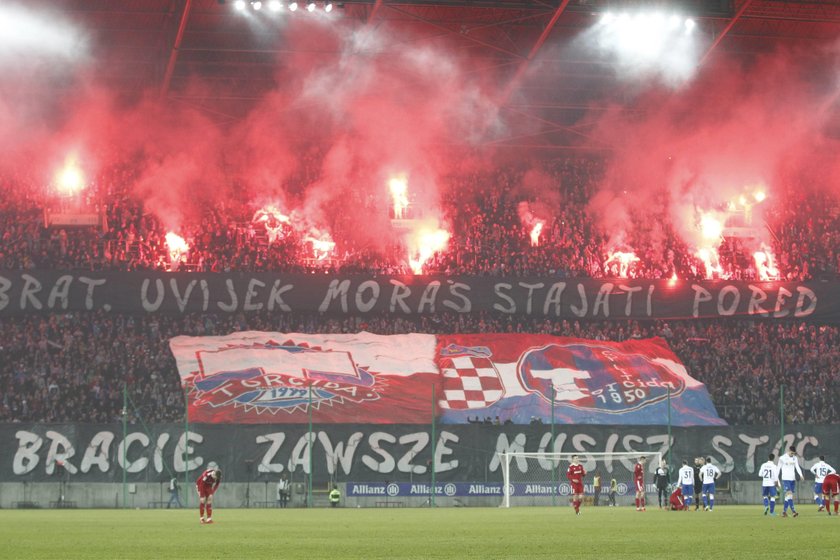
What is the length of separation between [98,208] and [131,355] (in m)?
8.22

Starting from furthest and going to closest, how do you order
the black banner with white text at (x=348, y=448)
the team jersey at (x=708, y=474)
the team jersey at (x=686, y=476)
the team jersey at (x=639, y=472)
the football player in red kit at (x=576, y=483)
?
the black banner with white text at (x=348, y=448) < the team jersey at (x=639, y=472) < the team jersey at (x=686, y=476) < the team jersey at (x=708, y=474) < the football player in red kit at (x=576, y=483)

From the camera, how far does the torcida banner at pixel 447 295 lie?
1906 inches

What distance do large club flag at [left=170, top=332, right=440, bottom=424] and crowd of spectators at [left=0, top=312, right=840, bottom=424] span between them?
1.11m

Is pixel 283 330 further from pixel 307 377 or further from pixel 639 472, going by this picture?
pixel 639 472

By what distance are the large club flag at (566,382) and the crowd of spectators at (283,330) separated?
5.74 feet

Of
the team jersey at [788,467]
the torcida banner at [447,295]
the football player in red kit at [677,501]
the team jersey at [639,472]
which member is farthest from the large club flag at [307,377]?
the team jersey at [788,467]

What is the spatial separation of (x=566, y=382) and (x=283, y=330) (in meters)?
11.7

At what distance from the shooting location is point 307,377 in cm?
4444

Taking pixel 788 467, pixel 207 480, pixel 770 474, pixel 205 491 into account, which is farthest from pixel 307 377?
pixel 205 491

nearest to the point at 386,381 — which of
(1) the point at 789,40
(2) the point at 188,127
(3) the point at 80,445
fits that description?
(3) the point at 80,445

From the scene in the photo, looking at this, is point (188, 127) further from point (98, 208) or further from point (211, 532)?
point (211, 532)

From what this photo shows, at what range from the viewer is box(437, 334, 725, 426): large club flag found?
144ft

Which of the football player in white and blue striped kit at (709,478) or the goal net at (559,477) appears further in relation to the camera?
the goal net at (559,477)

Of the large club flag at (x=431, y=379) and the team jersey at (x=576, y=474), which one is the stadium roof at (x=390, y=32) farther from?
the team jersey at (x=576, y=474)
